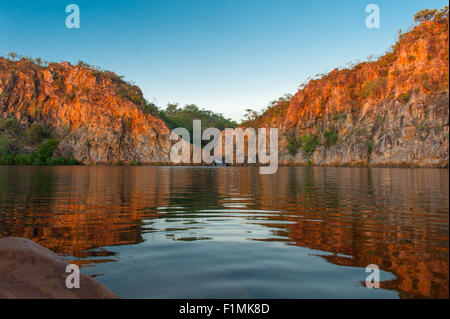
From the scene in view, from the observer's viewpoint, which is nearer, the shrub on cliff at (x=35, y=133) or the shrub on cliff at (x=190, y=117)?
the shrub on cliff at (x=35, y=133)

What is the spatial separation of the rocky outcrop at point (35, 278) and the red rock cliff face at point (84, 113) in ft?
329

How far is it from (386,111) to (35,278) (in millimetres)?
79903

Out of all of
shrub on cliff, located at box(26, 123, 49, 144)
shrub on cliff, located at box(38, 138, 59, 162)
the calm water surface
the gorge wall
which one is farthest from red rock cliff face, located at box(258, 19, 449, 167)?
shrub on cliff, located at box(26, 123, 49, 144)

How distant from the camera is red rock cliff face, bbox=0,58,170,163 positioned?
3986 inches

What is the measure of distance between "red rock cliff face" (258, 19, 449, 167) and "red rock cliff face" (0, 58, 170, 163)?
162ft

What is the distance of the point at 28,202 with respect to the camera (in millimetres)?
12180

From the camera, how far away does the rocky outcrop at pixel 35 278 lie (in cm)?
324

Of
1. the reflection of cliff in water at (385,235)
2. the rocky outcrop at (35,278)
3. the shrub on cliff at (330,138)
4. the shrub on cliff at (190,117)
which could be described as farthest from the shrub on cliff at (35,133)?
the rocky outcrop at (35,278)

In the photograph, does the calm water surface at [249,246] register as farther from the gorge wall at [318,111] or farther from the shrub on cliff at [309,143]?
the shrub on cliff at [309,143]

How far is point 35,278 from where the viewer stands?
11.5 feet

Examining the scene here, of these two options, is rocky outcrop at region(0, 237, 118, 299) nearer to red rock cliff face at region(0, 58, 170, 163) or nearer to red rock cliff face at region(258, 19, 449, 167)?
red rock cliff face at region(258, 19, 449, 167)

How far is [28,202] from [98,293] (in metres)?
11.1
